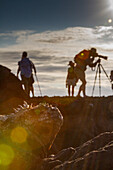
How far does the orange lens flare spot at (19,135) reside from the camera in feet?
12.9

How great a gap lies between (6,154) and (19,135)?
1.11 feet

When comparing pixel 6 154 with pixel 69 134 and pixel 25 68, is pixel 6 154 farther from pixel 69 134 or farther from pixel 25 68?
pixel 25 68

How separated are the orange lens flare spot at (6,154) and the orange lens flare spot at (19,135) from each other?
0.52 feet

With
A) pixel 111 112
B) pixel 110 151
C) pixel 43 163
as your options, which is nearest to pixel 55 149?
pixel 43 163

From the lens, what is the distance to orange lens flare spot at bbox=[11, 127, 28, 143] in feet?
12.9

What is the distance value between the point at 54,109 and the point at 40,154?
0.78 m

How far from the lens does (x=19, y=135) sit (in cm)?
396

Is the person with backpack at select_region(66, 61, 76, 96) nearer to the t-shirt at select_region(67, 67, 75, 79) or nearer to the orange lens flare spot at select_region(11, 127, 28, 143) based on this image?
the t-shirt at select_region(67, 67, 75, 79)

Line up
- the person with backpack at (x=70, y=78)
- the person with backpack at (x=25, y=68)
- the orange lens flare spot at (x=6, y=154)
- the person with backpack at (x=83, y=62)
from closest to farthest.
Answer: the orange lens flare spot at (x=6, y=154), the person with backpack at (x=25, y=68), the person with backpack at (x=83, y=62), the person with backpack at (x=70, y=78)

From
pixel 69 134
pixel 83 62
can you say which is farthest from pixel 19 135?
pixel 83 62

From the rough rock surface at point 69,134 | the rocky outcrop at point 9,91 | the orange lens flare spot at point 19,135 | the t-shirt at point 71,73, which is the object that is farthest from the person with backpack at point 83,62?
the orange lens flare spot at point 19,135

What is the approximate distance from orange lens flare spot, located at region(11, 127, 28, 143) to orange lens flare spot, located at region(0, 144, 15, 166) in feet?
0.52

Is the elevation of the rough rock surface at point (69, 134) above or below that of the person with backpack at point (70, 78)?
below

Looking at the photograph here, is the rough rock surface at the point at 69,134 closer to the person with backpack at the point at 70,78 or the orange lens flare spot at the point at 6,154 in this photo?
the orange lens flare spot at the point at 6,154
